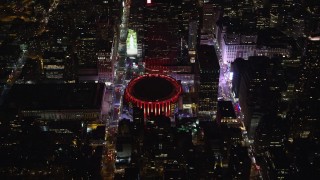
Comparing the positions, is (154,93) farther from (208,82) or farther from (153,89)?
(208,82)

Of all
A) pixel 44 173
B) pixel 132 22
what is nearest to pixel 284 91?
pixel 132 22

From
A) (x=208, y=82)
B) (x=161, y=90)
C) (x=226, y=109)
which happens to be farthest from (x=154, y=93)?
(x=226, y=109)

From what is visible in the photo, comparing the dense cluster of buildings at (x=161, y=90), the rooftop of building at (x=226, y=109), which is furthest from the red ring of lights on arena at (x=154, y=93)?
the rooftop of building at (x=226, y=109)

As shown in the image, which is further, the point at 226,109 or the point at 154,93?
the point at 154,93

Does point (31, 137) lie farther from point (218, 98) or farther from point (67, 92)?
point (218, 98)

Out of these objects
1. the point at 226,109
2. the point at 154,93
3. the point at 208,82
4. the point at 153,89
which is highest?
the point at 208,82

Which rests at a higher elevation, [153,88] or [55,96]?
[153,88]
